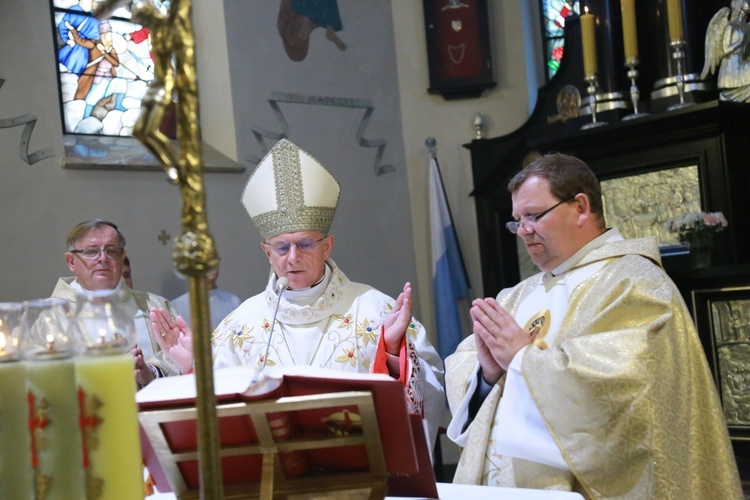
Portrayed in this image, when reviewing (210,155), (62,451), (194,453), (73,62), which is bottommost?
(194,453)

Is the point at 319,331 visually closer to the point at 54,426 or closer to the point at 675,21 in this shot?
the point at 54,426

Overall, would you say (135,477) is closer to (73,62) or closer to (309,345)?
(309,345)

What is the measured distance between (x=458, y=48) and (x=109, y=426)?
27.3 feet

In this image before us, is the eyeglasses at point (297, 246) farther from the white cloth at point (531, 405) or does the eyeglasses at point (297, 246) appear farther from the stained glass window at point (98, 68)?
the stained glass window at point (98, 68)

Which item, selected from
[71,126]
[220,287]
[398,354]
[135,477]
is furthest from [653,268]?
[71,126]

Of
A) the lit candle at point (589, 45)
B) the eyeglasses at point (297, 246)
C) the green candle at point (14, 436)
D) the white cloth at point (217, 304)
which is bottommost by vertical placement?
the white cloth at point (217, 304)

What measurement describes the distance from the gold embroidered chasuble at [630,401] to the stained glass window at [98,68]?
17.1 ft

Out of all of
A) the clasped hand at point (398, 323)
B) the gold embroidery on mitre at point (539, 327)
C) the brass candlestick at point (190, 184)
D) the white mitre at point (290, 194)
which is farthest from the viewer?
the white mitre at point (290, 194)

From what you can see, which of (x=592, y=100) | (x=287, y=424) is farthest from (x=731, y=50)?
(x=287, y=424)

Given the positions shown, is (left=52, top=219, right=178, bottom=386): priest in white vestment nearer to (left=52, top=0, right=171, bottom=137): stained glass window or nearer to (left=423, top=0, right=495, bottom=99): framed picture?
(left=52, top=0, right=171, bottom=137): stained glass window

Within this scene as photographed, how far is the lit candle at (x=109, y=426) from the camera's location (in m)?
1.26

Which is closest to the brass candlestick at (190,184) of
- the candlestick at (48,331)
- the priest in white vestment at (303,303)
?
the candlestick at (48,331)

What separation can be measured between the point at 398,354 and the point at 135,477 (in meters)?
2.13

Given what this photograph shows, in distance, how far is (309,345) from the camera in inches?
156
